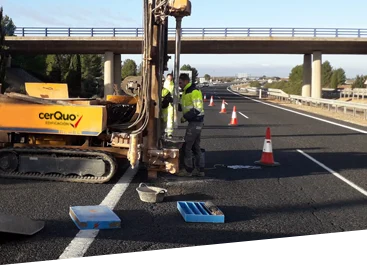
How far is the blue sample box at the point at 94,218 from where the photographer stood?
18.6 ft

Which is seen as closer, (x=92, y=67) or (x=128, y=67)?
(x=92, y=67)

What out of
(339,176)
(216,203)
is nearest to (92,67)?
(339,176)

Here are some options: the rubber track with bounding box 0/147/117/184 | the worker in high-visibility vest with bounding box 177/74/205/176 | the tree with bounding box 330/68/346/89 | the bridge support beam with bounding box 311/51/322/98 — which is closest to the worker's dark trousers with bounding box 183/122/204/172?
the worker in high-visibility vest with bounding box 177/74/205/176

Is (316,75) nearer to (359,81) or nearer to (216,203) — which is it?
(359,81)

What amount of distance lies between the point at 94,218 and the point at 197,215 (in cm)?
130

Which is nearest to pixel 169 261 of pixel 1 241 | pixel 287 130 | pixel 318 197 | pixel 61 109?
pixel 1 241

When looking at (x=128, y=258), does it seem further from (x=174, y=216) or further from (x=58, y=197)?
(x=58, y=197)

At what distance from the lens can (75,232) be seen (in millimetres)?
5551

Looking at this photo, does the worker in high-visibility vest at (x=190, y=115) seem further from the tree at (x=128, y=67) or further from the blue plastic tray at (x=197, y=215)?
the tree at (x=128, y=67)

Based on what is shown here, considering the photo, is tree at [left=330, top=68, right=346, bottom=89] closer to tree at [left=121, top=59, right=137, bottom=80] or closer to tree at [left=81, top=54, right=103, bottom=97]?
tree at [left=121, top=59, right=137, bottom=80]

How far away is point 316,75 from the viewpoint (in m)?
49.7

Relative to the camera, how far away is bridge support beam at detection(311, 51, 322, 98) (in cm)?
4920

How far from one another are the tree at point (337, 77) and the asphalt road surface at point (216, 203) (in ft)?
275

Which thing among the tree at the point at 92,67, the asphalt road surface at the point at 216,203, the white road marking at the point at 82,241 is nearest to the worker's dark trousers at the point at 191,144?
the asphalt road surface at the point at 216,203
